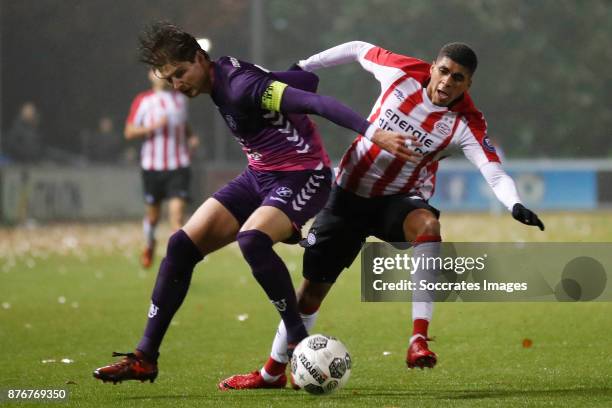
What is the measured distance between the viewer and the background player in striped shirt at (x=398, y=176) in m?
6.41

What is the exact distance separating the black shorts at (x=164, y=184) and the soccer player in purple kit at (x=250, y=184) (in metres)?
6.82

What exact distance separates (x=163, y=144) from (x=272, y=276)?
7557mm

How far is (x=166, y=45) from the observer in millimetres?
6113

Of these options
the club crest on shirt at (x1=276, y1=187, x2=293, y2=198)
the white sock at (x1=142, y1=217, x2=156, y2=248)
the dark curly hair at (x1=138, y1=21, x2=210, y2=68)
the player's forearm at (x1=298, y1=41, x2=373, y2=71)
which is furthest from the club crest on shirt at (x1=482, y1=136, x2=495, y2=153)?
the white sock at (x1=142, y1=217, x2=156, y2=248)

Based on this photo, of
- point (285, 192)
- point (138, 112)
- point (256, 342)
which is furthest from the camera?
point (138, 112)

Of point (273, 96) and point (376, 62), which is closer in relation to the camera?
point (273, 96)

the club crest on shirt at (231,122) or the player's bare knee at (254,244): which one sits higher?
the club crest on shirt at (231,122)

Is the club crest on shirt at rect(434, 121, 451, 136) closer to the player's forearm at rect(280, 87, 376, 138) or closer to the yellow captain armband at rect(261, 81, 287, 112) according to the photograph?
the player's forearm at rect(280, 87, 376, 138)

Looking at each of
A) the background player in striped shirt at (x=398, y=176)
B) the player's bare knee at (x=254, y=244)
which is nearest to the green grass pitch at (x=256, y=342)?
the background player in striped shirt at (x=398, y=176)

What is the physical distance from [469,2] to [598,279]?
1845cm

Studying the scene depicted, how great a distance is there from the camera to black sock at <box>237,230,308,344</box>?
6.02 m

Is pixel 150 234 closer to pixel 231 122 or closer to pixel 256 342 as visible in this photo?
pixel 256 342

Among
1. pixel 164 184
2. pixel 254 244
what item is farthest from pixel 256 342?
pixel 164 184

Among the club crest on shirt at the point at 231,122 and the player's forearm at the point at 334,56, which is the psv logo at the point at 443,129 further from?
the club crest on shirt at the point at 231,122
